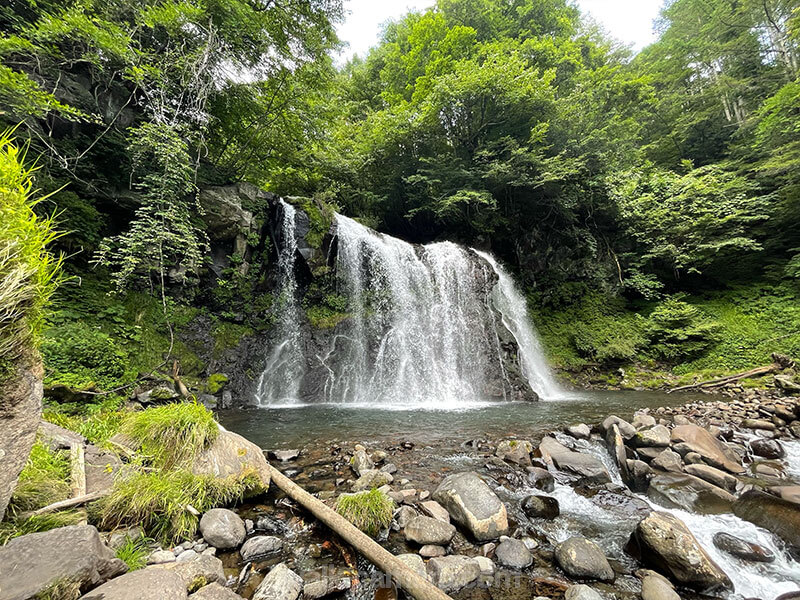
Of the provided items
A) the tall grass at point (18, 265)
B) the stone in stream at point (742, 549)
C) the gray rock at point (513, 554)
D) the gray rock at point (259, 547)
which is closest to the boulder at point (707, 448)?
the stone in stream at point (742, 549)

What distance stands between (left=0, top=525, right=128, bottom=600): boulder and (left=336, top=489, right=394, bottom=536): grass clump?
5.34 feet

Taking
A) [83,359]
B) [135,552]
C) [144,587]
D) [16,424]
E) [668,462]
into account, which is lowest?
[668,462]

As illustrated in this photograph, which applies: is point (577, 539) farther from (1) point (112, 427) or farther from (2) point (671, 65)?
(2) point (671, 65)

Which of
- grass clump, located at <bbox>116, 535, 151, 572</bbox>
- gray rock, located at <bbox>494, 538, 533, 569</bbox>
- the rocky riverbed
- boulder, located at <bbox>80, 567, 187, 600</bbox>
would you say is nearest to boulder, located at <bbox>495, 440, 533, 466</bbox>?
the rocky riverbed

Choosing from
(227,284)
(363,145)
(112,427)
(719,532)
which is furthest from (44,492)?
(363,145)

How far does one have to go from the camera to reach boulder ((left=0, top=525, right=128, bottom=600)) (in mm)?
1419

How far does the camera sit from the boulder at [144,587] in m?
1.57

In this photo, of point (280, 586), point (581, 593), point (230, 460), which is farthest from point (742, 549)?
point (230, 460)

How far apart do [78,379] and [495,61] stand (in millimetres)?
18417

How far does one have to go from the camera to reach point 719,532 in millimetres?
2945

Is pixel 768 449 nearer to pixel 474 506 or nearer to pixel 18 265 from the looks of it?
pixel 474 506

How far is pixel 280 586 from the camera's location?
2119 mm

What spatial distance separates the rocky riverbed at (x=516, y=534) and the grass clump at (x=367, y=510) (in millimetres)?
106

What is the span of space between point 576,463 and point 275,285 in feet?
35.8
